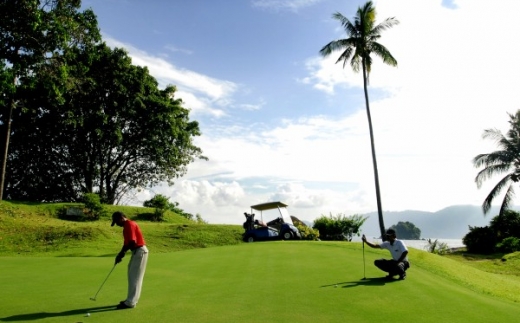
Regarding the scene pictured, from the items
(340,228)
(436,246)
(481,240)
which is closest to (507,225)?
(481,240)

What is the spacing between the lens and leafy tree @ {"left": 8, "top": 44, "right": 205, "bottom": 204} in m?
39.5

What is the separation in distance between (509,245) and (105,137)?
38.3 meters

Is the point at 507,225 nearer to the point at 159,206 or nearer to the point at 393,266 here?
the point at 159,206

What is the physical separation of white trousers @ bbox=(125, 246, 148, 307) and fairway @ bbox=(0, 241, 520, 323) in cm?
27

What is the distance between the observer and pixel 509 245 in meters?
36.1

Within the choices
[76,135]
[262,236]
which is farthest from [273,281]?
[76,135]

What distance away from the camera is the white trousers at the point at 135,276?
28.5ft

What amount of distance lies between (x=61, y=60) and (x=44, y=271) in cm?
1962

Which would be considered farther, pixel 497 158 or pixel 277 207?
pixel 497 158

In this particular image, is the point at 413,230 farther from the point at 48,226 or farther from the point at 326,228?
the point at 48,226

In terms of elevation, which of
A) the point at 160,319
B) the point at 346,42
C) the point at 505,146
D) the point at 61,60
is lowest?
the point at 160,319

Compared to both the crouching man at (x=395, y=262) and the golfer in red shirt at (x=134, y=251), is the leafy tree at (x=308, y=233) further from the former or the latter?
the golfer in red shirt at (x=134, y=251)

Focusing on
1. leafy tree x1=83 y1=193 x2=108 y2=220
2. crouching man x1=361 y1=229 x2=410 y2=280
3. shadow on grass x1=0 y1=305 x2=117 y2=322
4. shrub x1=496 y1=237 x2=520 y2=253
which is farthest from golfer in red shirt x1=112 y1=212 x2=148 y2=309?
shrub x1=496 y1=237 x2=520 y2=253

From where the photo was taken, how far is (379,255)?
59.0 feet
